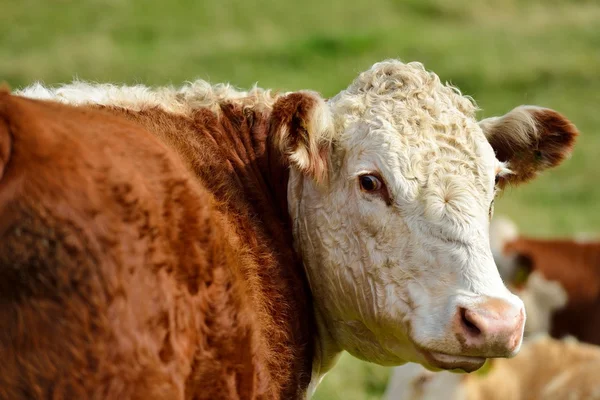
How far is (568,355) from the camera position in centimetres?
716

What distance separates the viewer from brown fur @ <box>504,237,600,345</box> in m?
10.5

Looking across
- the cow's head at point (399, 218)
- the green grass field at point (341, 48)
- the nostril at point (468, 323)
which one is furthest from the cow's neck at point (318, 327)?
the green grass field at point (341, 48)

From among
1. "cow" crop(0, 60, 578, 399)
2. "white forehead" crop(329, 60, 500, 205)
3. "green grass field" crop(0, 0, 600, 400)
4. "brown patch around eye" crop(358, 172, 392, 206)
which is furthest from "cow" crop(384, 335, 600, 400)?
"green grass field" crop(0, 0, 600, 400)

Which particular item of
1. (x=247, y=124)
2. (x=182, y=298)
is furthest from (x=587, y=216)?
(x=182, y=298)

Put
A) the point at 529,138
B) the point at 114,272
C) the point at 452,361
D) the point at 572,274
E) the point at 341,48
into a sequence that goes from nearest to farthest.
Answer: the point at 114,272 < the point at 452,361 < the point at 529,138 < the point at 572,274 < the point at 341,48

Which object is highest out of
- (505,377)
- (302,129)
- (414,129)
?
(302,129)

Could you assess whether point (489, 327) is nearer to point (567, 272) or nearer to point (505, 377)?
point (505, 377)

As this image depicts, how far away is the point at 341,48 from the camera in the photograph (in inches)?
852

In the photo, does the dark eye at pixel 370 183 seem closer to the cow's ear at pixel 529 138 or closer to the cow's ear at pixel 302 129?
the cow's ear at pixel 302 129

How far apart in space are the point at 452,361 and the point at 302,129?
110 cm

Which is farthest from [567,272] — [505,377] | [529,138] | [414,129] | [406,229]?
[406,229]

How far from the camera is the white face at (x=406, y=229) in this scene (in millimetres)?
3277

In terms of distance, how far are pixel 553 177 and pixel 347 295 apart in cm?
1499

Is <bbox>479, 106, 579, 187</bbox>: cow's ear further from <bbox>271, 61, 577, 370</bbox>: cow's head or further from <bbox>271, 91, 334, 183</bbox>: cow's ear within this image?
<bbox>271, 91, 334, 183</bbox>: cow's ear
